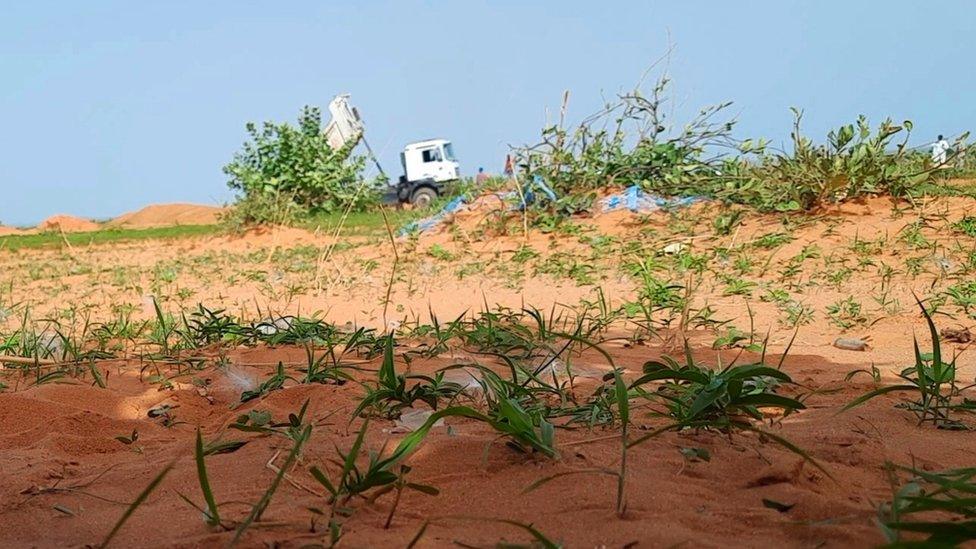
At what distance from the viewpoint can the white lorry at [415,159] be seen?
24.0 metres

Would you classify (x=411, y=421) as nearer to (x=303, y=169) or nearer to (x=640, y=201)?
(x=640, y=201)

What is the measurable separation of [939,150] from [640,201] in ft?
8.73

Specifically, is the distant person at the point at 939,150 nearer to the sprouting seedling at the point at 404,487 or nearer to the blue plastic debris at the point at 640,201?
the blue plastic debris at the point at 640,201

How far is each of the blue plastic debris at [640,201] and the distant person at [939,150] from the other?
Answer: 199 centimetres

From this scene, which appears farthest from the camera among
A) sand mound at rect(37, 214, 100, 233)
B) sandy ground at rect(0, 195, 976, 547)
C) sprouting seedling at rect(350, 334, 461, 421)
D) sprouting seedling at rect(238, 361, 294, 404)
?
sand mound at rect(37, 214, 100, 233)

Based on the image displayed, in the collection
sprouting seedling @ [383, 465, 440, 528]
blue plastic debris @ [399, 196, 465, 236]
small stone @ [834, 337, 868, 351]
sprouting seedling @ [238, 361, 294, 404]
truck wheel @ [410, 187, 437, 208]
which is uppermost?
truck wheel @ [410, 187, 437, 208]

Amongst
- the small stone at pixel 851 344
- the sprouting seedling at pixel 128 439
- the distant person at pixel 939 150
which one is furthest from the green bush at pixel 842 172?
the sprouting seedling at pixel 128 439

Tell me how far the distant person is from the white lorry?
55.7 feet

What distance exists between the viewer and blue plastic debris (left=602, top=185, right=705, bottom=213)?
838 centimetres

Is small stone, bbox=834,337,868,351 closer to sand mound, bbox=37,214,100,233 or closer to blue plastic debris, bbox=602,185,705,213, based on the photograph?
blue plastic debris, bbox=602,185,705,213

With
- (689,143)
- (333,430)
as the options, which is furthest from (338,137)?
(333,430)

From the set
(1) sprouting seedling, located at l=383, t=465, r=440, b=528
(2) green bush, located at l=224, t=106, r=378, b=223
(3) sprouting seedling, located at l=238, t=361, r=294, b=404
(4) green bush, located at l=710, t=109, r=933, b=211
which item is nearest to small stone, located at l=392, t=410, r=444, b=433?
(1) sprouting seedling, located at l=383, t=465, r=440, b=528

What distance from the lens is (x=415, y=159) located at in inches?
955

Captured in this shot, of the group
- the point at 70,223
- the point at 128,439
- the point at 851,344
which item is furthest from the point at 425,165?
the point at 128,439
